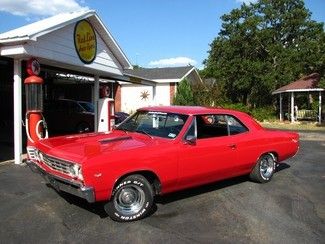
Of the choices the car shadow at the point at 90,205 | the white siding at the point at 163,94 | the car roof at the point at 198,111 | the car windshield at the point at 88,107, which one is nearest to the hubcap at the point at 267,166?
the car roof at the point at 198,111

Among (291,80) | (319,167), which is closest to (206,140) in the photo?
(319,167)

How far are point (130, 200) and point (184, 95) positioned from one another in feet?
90.0

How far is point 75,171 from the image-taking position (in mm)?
5652

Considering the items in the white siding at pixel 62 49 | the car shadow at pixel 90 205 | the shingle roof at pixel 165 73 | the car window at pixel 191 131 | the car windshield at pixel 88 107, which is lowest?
the car shadow at pixel 90 205

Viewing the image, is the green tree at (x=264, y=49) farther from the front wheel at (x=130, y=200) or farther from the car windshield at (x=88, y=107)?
the front wheel at (x=130, y=200)

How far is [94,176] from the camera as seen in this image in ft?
18.2

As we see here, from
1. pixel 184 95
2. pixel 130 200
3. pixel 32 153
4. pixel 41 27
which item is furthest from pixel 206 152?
pixel 184 95

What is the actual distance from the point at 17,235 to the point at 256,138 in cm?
468

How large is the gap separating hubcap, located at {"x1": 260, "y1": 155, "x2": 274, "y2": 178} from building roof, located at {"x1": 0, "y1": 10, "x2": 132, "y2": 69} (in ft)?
19.0

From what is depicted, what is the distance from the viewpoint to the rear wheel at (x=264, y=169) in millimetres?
8384

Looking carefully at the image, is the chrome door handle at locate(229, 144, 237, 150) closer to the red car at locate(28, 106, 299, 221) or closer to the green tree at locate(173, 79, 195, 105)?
the red car at locate(28, 106, 299, 221)

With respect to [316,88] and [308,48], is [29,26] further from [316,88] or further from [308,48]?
[308,48]

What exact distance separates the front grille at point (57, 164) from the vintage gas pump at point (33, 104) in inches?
154

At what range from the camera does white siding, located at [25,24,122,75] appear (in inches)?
423
